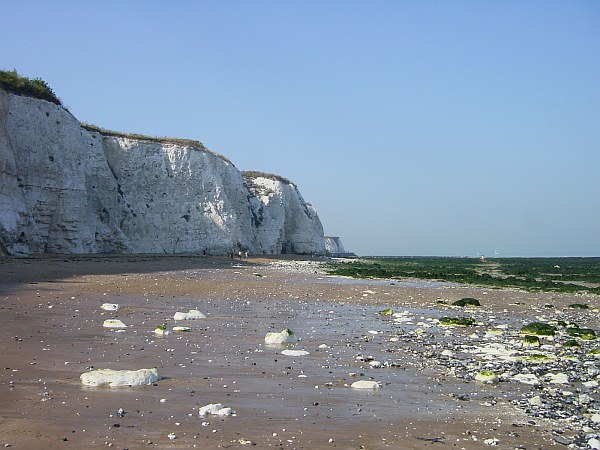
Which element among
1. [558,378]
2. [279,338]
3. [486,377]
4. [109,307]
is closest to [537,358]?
[558,378]

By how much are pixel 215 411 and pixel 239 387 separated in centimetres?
105

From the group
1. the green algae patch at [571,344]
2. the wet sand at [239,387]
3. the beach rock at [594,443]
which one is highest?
the green algae patch at [571,344]

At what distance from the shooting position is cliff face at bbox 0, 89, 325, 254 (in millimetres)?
31641

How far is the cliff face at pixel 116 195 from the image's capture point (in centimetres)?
3164

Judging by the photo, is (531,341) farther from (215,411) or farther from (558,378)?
(215,411)

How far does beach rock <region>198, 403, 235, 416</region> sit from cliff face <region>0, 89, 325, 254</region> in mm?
25559

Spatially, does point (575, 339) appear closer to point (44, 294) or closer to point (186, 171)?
point (44, 294)

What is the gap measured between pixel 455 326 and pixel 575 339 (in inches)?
95.5

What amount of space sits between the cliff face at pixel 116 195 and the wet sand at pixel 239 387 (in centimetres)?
2015

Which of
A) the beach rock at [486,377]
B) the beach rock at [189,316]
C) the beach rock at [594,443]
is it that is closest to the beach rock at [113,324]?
the beach rock at [189,316]

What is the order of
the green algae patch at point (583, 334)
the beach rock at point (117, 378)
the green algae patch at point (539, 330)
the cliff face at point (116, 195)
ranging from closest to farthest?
the beach rock at point (117, 378) < the green algae patch at point (583, 334) < the green algae patch at point (539, 330) < the cliff face at point (116, 195)

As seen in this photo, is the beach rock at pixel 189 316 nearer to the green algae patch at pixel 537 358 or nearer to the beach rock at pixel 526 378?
the green algae patch at pixel 537 358

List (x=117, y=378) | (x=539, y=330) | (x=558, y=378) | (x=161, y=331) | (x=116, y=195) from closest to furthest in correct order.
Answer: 1. (x=117, y=378)
2. (x=558, y=378)
3. (x=161, y=331)
4. (x=539, y=330)
5. (x=116, y=195)

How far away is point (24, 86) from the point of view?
34.2 metres
